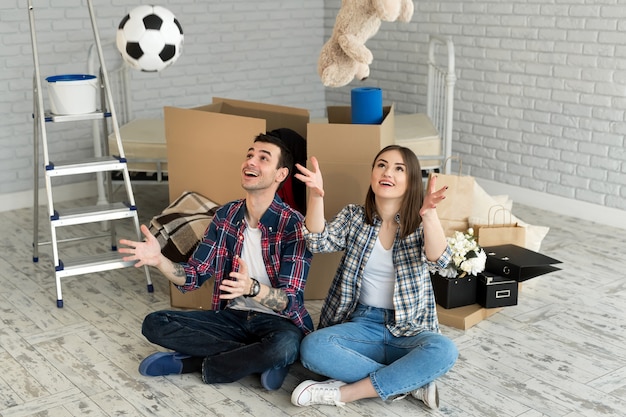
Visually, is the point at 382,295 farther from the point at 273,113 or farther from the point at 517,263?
the point at 273,113

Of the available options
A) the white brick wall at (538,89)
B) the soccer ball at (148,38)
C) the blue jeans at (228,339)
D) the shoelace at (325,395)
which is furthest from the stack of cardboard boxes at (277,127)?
the white brick wall at (538,89)

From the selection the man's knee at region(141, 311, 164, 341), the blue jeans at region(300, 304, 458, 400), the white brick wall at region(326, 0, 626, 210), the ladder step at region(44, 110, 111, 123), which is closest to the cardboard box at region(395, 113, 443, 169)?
the white brick wall at region(326, 0, 626, 210)

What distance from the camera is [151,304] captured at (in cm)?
315

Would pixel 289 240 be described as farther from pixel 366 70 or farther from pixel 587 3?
pixel 587 3

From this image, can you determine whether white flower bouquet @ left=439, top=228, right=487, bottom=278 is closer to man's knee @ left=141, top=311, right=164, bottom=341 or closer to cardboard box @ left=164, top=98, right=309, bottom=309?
cardboard box @ left=164, top=98, right=309, bottom=309

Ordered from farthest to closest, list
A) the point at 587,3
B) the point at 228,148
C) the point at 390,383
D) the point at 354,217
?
the point at 587,3 → the point at 228,148 → the point at 354,217 → the point at 390,383

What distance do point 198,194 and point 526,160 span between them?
81.7 inches

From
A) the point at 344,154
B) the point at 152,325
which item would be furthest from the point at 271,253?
the point at 344,154

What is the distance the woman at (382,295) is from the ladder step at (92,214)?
1.02m

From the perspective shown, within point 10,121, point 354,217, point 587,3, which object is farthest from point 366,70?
point 10,121

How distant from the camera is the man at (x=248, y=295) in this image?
2418 millimetres

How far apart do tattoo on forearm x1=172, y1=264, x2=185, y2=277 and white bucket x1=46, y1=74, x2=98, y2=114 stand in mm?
953

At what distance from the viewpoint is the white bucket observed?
10.2ft

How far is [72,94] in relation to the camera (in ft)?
10.3
